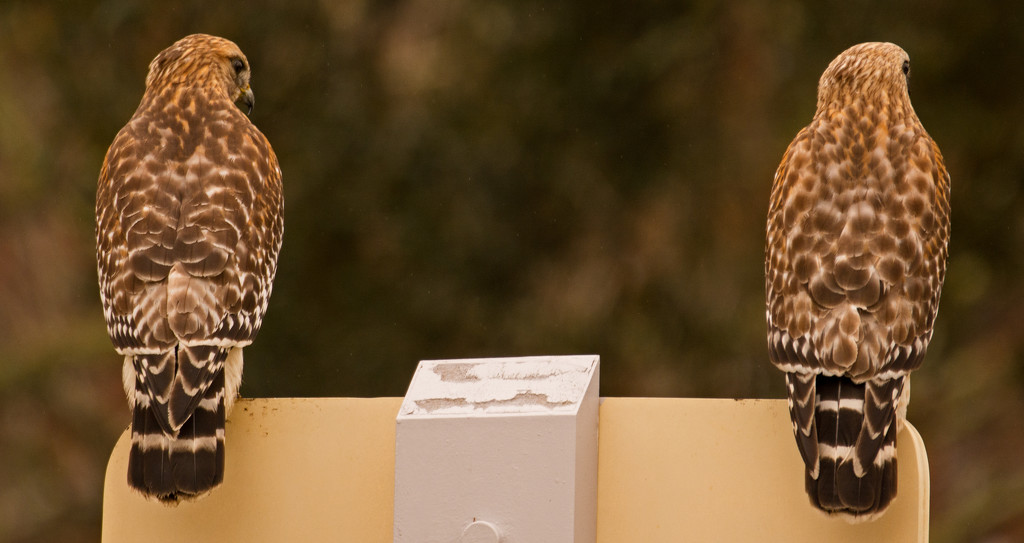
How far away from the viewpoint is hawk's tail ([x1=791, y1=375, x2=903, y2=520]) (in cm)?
303

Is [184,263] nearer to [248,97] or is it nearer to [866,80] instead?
[248,97]

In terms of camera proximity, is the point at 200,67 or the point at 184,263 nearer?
the point at 184,263

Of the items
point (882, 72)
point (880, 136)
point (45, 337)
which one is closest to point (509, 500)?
point (880, 136)

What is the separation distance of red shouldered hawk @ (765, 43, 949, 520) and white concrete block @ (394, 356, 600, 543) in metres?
0.47

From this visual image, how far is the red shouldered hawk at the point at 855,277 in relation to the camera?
3131mm

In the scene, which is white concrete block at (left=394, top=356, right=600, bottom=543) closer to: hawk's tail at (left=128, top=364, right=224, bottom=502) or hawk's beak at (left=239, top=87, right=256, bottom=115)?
hawk's tail at (left=128, top=364, right=224, bottom=502)

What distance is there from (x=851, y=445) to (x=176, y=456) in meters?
1.53

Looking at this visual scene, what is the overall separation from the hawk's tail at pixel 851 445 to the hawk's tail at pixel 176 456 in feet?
4.42

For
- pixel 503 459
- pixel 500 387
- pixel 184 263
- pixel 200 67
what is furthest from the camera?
pixel 200 67

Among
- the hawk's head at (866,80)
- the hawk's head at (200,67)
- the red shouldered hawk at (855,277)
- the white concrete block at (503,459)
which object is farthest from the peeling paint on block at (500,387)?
the hawk's head at (200,67)

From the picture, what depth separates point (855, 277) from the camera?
343 cm

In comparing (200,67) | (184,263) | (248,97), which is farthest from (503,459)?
(248,97)

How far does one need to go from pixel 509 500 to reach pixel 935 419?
501 cm

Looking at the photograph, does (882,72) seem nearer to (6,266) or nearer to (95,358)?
(95,358)
